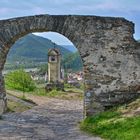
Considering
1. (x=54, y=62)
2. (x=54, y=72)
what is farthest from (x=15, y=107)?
(x=54, y=62)

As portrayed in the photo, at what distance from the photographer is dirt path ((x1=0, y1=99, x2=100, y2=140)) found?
1188cm

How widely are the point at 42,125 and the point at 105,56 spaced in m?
2.83

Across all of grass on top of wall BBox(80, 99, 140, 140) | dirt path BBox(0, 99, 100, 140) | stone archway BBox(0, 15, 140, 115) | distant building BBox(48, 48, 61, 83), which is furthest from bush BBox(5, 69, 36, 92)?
grass on top of wall BBox(80, 99, 140, 140)

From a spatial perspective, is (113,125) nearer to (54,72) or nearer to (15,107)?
(15,107)

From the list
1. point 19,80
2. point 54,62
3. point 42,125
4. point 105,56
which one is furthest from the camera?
point 54,62

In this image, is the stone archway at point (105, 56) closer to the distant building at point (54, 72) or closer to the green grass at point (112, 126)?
the green grass at point (112, 126)

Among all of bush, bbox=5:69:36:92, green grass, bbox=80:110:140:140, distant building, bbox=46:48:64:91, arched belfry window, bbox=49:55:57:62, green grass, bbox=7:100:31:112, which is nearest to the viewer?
green grass, bbox=80:110:140:140

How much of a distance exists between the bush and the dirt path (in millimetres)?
9312

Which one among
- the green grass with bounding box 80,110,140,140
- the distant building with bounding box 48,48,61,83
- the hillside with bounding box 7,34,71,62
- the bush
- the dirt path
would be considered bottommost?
the dirt path

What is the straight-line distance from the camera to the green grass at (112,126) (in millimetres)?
11094

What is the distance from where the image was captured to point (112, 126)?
40.2ft

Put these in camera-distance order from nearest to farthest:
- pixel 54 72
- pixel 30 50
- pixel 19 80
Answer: pixel 19 80, pixel 54 72, pixel 30 50

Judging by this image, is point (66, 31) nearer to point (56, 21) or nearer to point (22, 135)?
point (56, 21)

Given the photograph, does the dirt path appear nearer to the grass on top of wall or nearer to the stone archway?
the grass on top of wall
